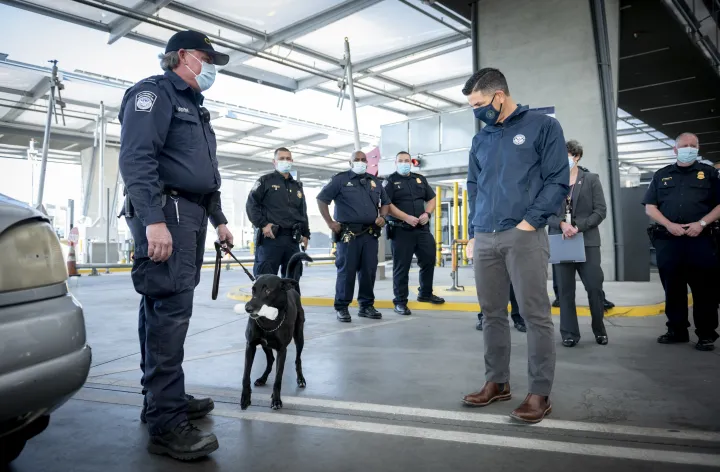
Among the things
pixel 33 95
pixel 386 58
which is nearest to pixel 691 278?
pixel 386 58

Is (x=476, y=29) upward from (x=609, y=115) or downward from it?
upward

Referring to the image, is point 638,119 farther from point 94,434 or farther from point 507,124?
point 94,434

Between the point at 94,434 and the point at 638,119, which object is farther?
the point at 638,119

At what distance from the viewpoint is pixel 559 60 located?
8.31m

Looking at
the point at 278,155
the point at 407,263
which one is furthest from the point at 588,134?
the point at 278,155

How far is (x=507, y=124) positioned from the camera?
2.72 m

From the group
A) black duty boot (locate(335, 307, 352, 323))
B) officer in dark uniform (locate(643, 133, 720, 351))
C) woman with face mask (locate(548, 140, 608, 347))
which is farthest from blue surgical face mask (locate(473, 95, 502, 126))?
black duty boot (locate(335, 307, 352, 323))

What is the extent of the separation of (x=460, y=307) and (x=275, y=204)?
2.68 meters

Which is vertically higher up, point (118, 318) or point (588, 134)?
point (588, 134)

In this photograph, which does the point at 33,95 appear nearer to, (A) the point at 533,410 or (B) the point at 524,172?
(B) the point at 524,172

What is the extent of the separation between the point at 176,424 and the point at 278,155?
3.80 m

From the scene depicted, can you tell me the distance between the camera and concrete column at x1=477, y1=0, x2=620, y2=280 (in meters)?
8.08

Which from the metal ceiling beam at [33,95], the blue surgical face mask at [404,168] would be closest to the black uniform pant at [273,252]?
the blue surgical face mask at [404,168]

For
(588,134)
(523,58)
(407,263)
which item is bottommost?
(407,263)
